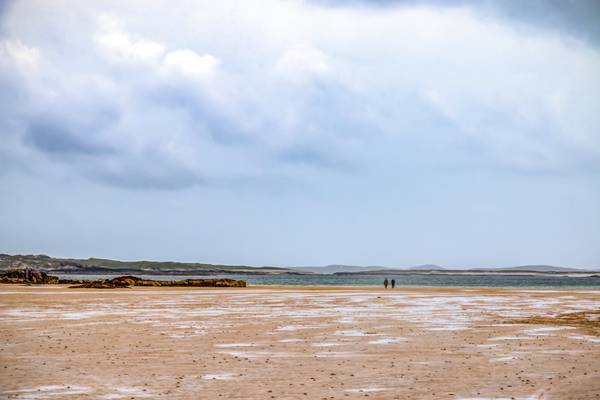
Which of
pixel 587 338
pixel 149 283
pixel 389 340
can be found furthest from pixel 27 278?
pixel 587 338

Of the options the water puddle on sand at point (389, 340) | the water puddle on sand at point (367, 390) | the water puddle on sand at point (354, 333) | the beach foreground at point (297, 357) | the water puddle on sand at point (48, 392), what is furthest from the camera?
the water puddle on sand at point (354, 333)

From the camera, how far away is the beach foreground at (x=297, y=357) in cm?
1395

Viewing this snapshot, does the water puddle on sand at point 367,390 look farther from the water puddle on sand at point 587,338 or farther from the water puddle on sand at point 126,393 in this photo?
the water puddle on sand at point 587,338

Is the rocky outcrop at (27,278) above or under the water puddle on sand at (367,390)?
under

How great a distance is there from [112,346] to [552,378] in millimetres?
13373

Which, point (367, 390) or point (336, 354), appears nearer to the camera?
point (367, 390)

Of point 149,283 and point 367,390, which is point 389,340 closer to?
point 367,390

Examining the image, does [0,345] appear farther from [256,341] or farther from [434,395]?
[434,395]

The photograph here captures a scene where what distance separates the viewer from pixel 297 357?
18.8m

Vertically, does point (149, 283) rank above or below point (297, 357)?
below

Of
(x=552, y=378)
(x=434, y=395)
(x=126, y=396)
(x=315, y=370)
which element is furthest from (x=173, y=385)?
(x=552, y=378)

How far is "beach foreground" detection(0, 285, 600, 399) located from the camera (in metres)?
13.9

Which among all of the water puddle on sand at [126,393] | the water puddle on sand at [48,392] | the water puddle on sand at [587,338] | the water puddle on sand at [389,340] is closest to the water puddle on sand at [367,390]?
the water puddle on sand at [126,393]

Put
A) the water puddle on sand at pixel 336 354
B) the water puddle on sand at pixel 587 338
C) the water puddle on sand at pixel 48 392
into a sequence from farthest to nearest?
the water puddle on sand at pixel 587 338 < the water puddle on sand at pixel 336 354 < the water puddle on sand at pixel 48 392
